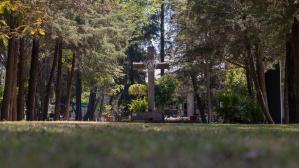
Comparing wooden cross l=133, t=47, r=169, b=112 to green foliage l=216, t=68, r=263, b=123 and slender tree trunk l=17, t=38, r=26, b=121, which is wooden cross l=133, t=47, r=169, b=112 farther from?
slender tree trunk l=17, t=38, r=26, b=121

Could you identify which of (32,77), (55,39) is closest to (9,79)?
(55,39)

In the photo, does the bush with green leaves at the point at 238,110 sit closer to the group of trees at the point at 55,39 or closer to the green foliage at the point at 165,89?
the group of trees at the point at 55,39

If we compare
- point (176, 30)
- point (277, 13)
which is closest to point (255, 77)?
point (176, 30)

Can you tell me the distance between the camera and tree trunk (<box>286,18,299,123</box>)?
21297mm

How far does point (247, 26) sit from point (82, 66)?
494 inches

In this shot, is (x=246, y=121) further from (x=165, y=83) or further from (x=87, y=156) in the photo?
(x=87, y=156)

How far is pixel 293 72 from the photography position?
864 inches

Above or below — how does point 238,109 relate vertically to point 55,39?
below

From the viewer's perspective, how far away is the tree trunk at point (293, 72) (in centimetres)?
2130

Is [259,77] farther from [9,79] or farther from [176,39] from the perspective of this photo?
[9,79]

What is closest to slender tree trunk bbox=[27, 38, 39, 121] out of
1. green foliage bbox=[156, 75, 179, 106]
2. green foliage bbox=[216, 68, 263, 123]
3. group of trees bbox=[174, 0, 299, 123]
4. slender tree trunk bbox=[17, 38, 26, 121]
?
slender tree trunk bbox=[17, 38, 26, 121]

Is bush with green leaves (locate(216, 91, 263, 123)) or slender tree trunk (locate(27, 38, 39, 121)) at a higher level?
slender tree trunk (locate(27, 38, 39, 121))

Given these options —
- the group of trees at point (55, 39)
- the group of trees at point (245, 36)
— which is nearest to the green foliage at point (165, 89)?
the group of trees at point (55, 39)

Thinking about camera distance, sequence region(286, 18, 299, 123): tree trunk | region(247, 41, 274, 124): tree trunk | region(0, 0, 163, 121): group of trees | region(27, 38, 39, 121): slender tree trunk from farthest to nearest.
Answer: region(247, 41, 274, 124): tree trunk
region(27, 38, 39, 121): slender tree trunk
region(286, 18, 299, 123): tree trunk
region(0, 0, 163, 121): group of trees
